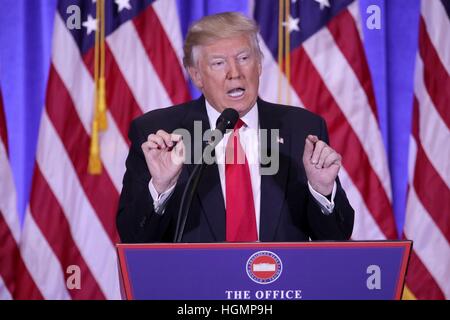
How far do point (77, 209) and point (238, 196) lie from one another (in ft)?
4.88

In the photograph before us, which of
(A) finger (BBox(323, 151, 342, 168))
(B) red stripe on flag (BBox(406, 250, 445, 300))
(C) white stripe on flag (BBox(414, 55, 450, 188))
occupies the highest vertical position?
(A) finger (BBox(323, 151, 342, 168))

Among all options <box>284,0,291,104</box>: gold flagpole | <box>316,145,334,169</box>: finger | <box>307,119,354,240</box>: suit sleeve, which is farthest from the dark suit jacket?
<box>284,0,291,104</box>: gold flagpole

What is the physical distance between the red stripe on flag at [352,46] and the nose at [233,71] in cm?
133

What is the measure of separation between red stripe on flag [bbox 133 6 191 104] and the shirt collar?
106 cm

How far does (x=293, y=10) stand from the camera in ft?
11.4

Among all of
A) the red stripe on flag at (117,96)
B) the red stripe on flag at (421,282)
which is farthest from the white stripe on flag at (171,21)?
the red stripe on flag at (421,282)

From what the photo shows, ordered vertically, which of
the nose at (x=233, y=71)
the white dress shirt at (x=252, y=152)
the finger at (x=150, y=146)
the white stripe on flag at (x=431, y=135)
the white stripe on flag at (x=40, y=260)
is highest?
the nose at (x=233, y=71)

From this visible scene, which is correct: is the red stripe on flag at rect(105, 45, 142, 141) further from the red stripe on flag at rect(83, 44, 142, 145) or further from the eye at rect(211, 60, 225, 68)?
the eye at rect(211, 60, 225, 68)

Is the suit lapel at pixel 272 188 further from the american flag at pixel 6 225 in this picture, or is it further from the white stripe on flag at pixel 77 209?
the american flag at pixel 6 225

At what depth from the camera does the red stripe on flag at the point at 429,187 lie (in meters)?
3.49

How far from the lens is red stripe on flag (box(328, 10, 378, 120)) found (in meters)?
3.47

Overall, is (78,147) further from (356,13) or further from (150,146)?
(150,146)
